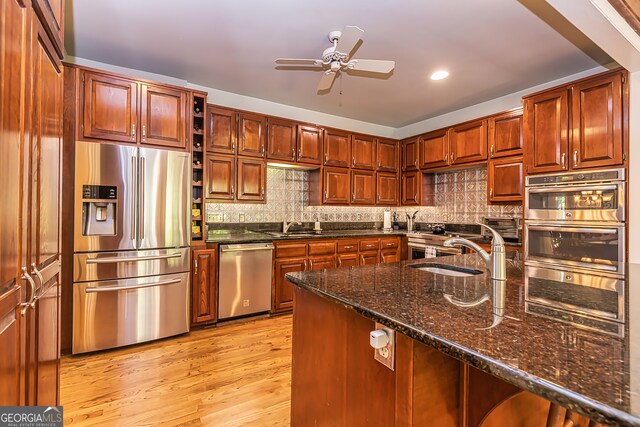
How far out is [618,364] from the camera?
2.05 ft

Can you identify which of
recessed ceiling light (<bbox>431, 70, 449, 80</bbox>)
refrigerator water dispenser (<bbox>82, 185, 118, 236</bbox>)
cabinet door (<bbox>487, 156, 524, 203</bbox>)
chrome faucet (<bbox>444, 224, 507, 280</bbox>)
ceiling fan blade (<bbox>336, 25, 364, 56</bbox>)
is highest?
recessed ceiling light (<bbox>431, 70, 449, 80</bbox>)

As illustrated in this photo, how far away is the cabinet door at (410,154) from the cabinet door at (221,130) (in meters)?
2.62

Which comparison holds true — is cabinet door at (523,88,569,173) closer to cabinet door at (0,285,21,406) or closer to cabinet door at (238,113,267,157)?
cabinet door at (238,113,267,157)

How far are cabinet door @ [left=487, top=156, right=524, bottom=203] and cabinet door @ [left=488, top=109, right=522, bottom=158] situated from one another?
95mm

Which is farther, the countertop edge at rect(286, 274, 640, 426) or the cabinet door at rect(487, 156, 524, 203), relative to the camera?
the cabinet door at rect(487, 156, 524, 203)

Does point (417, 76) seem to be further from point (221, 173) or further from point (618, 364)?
point (618, 364)

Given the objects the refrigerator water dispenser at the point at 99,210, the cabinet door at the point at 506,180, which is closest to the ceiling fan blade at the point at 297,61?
the refrigerator water dispenser at the point at 99,210

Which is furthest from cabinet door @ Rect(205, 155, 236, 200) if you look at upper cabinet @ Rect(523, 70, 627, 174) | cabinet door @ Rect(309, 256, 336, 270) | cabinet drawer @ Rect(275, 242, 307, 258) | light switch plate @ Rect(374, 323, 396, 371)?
upper cabinet @ Rect(523, 70, 627, 174)

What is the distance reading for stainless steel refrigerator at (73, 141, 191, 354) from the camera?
255 cm

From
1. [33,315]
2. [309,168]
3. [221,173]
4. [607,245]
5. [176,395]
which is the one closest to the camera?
[33,315]

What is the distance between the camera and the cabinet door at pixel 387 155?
15.5 ft

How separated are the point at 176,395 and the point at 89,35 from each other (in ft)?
9.57

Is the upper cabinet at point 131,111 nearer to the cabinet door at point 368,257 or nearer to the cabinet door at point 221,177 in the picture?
the cabinet door at point 221,177

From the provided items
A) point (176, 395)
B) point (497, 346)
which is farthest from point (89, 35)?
point (497, 346)
